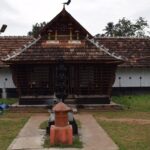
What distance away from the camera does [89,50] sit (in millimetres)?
26359

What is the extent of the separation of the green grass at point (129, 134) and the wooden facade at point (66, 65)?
6.46 meters

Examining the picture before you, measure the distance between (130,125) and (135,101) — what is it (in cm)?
1035

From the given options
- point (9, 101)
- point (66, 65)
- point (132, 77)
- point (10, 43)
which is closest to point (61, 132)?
point (66, 65)

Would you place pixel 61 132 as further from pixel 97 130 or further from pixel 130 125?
pixel 130 125

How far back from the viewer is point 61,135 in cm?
1368

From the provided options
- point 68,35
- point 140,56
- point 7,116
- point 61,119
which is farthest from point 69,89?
point 61,119

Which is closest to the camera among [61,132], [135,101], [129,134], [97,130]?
[61,132]

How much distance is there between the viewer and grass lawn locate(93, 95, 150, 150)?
1416 cm

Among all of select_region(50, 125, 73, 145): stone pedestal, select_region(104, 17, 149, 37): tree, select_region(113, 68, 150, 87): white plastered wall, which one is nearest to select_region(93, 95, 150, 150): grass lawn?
select_region(50, 125, 73, 145): stone pedestal

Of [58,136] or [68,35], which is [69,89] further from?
[58,136]

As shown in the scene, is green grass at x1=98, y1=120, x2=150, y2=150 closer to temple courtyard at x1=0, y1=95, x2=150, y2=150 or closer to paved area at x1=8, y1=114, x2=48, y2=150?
temple courtyard at x1=0, y1=95, x2=150, y2=150

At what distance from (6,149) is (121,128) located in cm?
559

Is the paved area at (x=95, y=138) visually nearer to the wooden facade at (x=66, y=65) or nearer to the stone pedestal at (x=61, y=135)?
the stone pedestal at (x=61, y=135)

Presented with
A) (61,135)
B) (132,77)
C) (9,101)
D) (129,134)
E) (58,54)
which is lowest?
(129,134)
